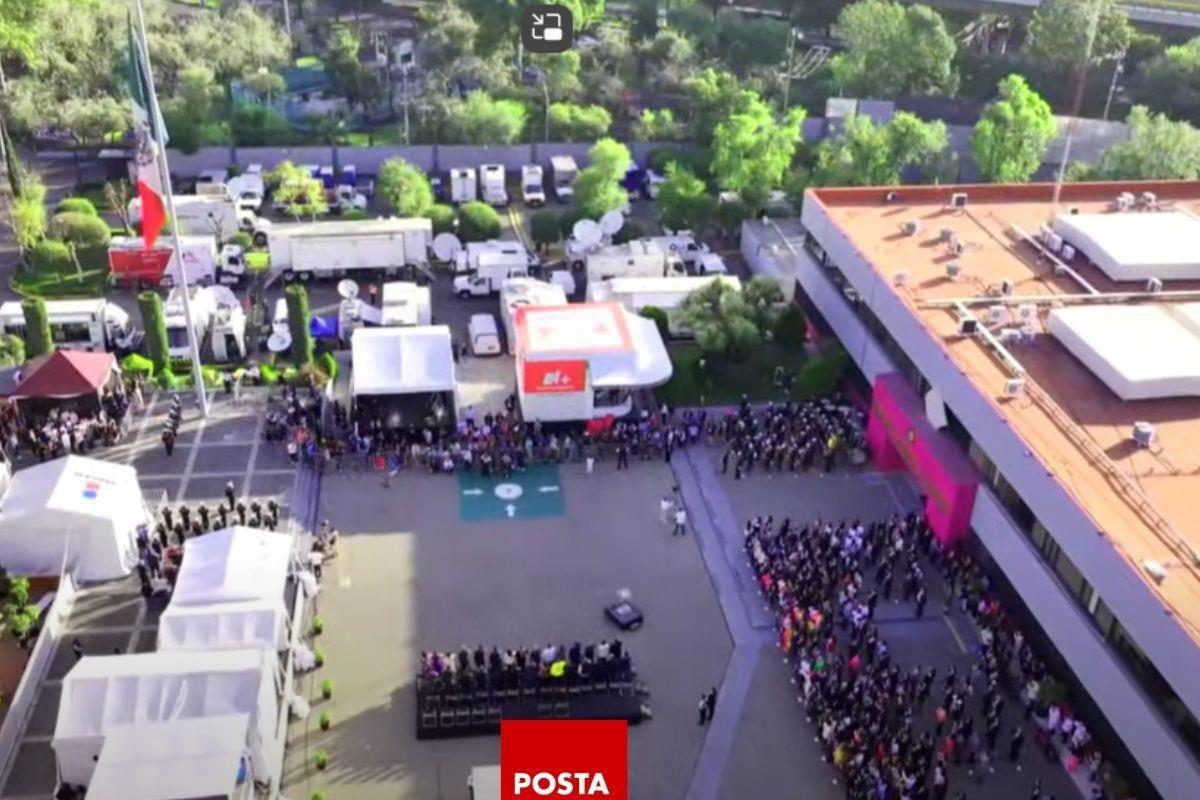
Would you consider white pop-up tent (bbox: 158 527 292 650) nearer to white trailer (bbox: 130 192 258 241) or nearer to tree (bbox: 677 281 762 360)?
tree (bbox: 677 281 762 360)

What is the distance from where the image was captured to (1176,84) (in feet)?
174

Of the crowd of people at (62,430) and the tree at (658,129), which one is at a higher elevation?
the tree at (658,129)

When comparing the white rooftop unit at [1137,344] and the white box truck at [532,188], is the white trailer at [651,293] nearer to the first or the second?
the white rooftop unit at [1137,344]

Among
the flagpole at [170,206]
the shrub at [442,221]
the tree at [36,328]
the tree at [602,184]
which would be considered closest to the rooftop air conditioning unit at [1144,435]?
the flagpole at [170,206]

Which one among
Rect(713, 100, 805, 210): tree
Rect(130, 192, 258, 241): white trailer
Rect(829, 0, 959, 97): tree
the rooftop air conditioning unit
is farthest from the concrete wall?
Rect(829, 0, 959, 97): tree

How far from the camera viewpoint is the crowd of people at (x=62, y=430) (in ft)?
94.3

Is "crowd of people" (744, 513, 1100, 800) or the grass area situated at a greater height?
the grass area

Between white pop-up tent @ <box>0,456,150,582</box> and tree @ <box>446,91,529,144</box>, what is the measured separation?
28.4m

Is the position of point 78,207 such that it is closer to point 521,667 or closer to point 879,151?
point 879,151

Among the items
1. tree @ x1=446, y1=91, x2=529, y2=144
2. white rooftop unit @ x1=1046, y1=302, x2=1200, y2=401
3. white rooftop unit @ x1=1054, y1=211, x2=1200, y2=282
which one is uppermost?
white rooftop unit @ x1=1054, y1=211, x2=1200, y2=282

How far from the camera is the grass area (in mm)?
32562

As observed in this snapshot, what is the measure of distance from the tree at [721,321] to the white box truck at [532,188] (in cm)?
1466

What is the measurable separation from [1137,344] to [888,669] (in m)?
9.52

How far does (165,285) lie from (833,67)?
3307 cm
